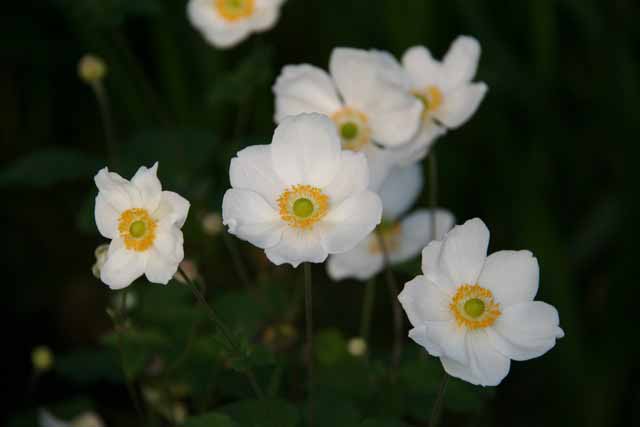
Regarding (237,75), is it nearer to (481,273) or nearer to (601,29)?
(481,273)

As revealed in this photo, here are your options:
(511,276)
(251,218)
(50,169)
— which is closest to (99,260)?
(251,218)

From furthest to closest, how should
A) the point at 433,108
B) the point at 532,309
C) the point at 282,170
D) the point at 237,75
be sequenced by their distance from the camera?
the point at 237,75
the point at 433,108
the point at 282,170
the point at 532,309

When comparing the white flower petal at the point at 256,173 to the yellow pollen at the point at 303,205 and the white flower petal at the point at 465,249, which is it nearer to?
the yellow pollen at the point at 303,205

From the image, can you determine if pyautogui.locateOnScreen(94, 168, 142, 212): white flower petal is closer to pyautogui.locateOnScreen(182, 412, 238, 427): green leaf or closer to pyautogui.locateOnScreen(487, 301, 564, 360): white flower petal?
Result: pyautogui.locateOnScreen(182, 412, 238, 427): green leaf

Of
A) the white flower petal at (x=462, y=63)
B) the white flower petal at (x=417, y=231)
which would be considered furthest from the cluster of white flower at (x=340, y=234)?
the white flower petal at (x=417, y=231)

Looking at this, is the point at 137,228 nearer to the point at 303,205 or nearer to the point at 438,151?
the point at 303,205

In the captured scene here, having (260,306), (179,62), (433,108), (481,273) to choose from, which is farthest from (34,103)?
(481,273)
